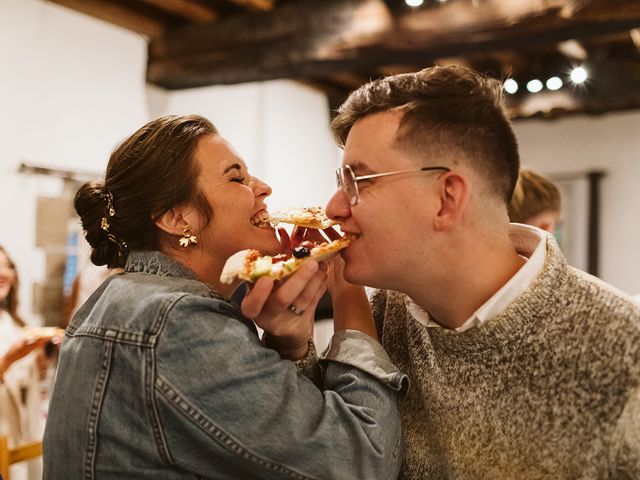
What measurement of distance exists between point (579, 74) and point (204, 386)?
513 centimetres

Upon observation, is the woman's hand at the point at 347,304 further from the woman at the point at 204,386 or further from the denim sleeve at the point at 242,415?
the denim sleeve at the point at 242,415

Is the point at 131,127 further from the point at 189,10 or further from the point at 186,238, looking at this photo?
the point at 186,238

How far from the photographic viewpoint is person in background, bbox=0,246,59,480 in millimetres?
3477

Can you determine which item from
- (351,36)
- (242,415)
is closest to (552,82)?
(351,36)

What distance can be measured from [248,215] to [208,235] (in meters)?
0.13

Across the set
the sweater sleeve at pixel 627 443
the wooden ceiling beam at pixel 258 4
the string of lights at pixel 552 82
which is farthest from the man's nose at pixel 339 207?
the string of lights at pixel 552 82

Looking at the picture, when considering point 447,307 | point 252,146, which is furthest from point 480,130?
point 252,146

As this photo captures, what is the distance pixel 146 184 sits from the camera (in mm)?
1637

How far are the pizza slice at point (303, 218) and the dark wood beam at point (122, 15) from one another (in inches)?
125

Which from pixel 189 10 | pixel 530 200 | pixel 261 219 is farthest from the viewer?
pixel 189 10

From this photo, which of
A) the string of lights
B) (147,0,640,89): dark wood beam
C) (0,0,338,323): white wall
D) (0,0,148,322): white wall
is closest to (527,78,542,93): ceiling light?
the string of lights

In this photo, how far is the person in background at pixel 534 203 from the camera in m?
3.20

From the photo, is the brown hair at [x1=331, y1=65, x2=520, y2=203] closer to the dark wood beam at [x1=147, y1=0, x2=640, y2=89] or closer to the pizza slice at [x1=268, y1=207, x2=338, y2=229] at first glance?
the pizza slice at [x1=268, y1=207, x2=338, y2=229]

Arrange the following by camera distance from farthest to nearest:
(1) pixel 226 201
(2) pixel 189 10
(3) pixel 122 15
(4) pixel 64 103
A: (3) pixel 122 15, (2) pixel 189 10, (4) pixel 64 103, (1) pixel 226 201
